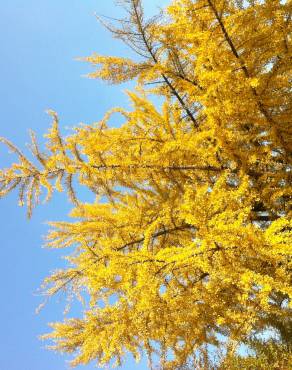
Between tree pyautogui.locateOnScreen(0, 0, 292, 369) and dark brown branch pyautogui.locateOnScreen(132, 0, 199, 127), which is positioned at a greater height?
dark brown branch pyautogui.locateOnScreen(132, 0, 199, 127)

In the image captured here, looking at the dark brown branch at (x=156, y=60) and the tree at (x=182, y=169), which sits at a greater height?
the dark brown branch at (x=156, y=60)

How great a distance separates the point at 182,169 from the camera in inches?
176

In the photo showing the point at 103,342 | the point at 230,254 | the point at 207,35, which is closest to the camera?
the point at 230,254

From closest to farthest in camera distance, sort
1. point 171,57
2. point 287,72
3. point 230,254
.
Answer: point 230,254 < point 287,72 < point 171,57

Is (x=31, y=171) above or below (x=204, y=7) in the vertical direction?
below

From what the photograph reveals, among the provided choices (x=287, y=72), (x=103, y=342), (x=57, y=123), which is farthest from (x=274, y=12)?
(x=103, y=342)

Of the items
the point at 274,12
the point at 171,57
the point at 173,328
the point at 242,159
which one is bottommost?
the point at 173,328

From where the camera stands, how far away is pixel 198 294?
429cm

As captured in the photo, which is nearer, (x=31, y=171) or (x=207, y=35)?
(x=207, y=35)

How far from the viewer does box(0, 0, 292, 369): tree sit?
3.64 m

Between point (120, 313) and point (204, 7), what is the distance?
3.00 meters

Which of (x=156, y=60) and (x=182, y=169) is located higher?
(x=156, y=60)

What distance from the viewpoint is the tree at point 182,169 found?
12.0ft

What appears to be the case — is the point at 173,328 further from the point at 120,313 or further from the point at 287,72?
the point at 287,72
